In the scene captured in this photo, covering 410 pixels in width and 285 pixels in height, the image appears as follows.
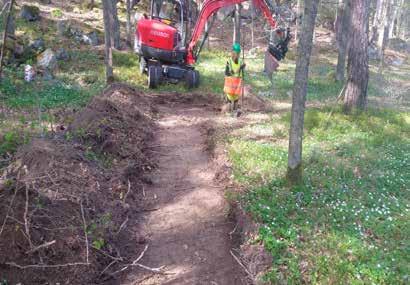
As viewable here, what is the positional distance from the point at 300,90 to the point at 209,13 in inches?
331

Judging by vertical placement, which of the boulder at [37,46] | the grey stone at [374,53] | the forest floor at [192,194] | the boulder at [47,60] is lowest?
the forest floor at [192,194]

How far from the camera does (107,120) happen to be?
33.0 ft

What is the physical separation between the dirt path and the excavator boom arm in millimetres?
5237

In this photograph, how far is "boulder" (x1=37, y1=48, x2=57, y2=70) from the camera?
1630 centimetres

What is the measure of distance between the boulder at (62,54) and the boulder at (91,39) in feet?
12.0

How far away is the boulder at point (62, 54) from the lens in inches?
726

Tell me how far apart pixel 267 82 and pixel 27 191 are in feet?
54.3

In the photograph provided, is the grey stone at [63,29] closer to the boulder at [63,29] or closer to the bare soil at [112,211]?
the boulder at [63,29]

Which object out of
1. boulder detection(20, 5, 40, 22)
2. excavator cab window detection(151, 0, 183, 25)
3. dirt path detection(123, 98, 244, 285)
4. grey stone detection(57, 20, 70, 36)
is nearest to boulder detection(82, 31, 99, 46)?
grey stone detection(57, 20, 70, 36)

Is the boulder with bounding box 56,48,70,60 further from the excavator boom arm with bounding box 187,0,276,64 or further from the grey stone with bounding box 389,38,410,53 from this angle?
the grey stone with bounding box 389,38,410,53

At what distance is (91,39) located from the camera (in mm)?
22781

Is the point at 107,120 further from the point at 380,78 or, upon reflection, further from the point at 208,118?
the point at 380,78

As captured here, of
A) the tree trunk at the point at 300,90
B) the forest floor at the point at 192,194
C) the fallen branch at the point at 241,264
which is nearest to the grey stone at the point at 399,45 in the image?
the forest floor at the point at 192,194

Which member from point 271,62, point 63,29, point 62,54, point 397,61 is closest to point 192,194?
point 271,62
